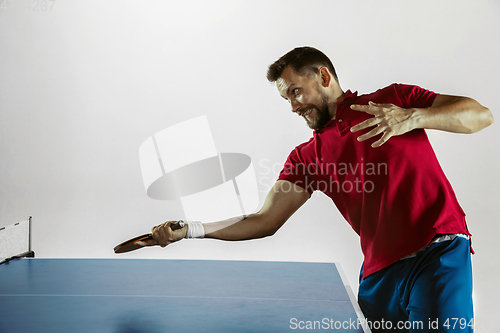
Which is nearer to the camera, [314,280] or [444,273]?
[444,273]

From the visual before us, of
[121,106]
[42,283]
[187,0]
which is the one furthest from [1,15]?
[42,283]

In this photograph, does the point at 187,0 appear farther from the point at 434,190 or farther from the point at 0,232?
the point at 434,190

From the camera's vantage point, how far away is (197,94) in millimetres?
3879

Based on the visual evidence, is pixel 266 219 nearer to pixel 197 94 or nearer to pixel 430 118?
pixel 430 118

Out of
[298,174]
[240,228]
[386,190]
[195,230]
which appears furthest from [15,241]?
[386,190]

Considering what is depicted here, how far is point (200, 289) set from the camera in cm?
190

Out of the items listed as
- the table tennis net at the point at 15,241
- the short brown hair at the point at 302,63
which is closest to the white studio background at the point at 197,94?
the table tennis net at the point at 15,241

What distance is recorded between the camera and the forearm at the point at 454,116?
5.30 feet

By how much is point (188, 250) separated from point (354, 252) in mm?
1488

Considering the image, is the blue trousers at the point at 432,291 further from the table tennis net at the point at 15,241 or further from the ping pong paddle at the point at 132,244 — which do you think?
the table tennis net at the point at 15,241

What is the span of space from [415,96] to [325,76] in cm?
44

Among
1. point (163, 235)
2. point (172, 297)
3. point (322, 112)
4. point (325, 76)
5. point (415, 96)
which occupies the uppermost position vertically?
point (325, 76)

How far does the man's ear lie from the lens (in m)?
2.08

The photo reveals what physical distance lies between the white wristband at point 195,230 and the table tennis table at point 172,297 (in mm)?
226
